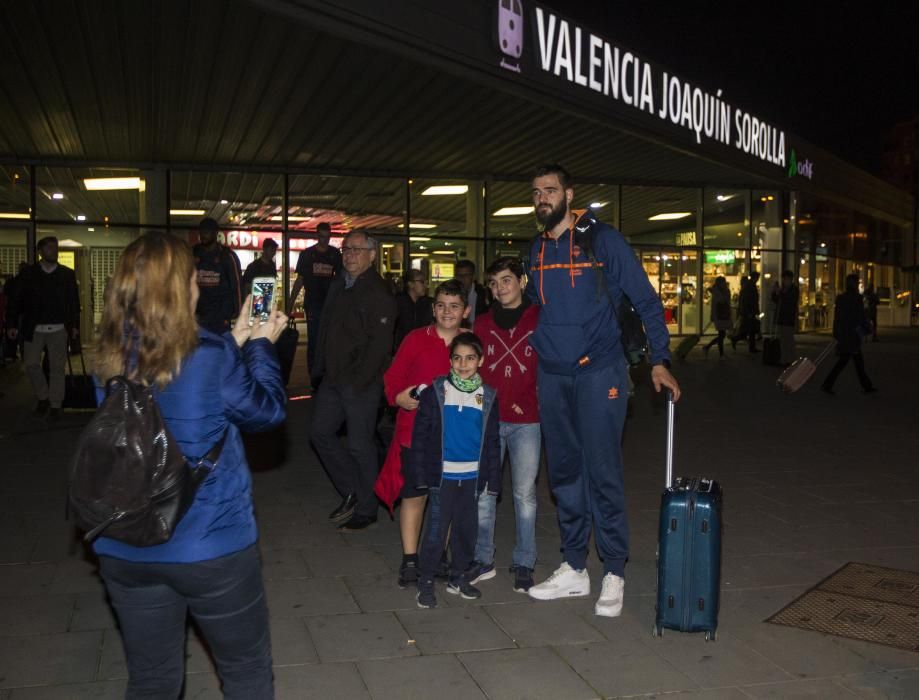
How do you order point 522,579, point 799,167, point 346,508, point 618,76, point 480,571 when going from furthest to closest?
point 799,167
point 618,76
point 346,508
point 480,571
point 522,579

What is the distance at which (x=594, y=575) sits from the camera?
5469 millimetres

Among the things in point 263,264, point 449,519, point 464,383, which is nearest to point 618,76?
point 263,264

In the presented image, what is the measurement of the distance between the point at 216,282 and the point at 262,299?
639 centimetres

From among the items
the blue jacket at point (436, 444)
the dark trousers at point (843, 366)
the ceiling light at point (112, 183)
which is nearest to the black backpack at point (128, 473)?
the blue jacket at point (436, 444)

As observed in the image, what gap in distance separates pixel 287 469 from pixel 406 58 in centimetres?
637

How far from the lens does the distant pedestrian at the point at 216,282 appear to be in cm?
913

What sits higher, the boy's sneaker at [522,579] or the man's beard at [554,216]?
the man's beard at [554,216]

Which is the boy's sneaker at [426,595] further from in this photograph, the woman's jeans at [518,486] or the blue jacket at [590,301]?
the blue jacket at [590,301]

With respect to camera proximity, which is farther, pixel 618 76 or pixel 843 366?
pixel 618 76

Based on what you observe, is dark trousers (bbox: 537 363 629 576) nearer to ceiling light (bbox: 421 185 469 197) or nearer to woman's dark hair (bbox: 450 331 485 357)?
woman's dark hair (bbox: 450 331 485 357)

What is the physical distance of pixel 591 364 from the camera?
15.7 feet

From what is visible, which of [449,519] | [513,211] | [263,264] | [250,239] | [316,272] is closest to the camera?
[449,519]

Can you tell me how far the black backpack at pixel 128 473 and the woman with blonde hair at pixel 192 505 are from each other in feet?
Result: 0.34

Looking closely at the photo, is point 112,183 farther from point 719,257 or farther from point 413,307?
point 719,257
